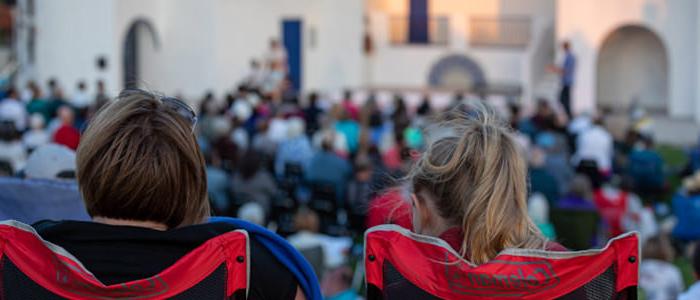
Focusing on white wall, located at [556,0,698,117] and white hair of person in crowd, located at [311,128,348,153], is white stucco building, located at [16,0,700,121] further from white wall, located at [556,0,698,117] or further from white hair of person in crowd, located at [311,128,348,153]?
white hair of person in crowd, located at [311,128,348,153]

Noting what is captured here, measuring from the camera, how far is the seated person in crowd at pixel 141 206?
222 cm

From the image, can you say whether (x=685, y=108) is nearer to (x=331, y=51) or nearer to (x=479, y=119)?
(x=331, y=51)

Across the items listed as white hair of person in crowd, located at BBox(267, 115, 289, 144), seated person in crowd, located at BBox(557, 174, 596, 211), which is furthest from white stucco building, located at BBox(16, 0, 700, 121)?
seated person in crowd, located at BBox(557, 174, 596, 211)

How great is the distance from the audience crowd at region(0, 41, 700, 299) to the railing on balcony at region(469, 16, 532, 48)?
26.0 ft

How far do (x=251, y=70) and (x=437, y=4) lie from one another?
519cm

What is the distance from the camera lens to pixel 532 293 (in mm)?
2297

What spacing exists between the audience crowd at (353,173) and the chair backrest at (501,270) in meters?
2.36

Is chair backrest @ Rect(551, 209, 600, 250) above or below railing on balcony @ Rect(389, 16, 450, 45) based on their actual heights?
below

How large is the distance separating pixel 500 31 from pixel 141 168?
22183mm

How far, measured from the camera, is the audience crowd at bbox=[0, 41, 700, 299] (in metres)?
7.09

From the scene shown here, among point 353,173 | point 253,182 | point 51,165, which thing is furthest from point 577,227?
point 51,165

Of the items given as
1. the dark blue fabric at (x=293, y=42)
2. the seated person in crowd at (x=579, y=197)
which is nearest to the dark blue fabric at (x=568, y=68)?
the dark blue fabric at (x=293, y=42)

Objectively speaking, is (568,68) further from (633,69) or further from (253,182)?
(253,182)

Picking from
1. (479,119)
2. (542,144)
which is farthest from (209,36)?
(479,119)
